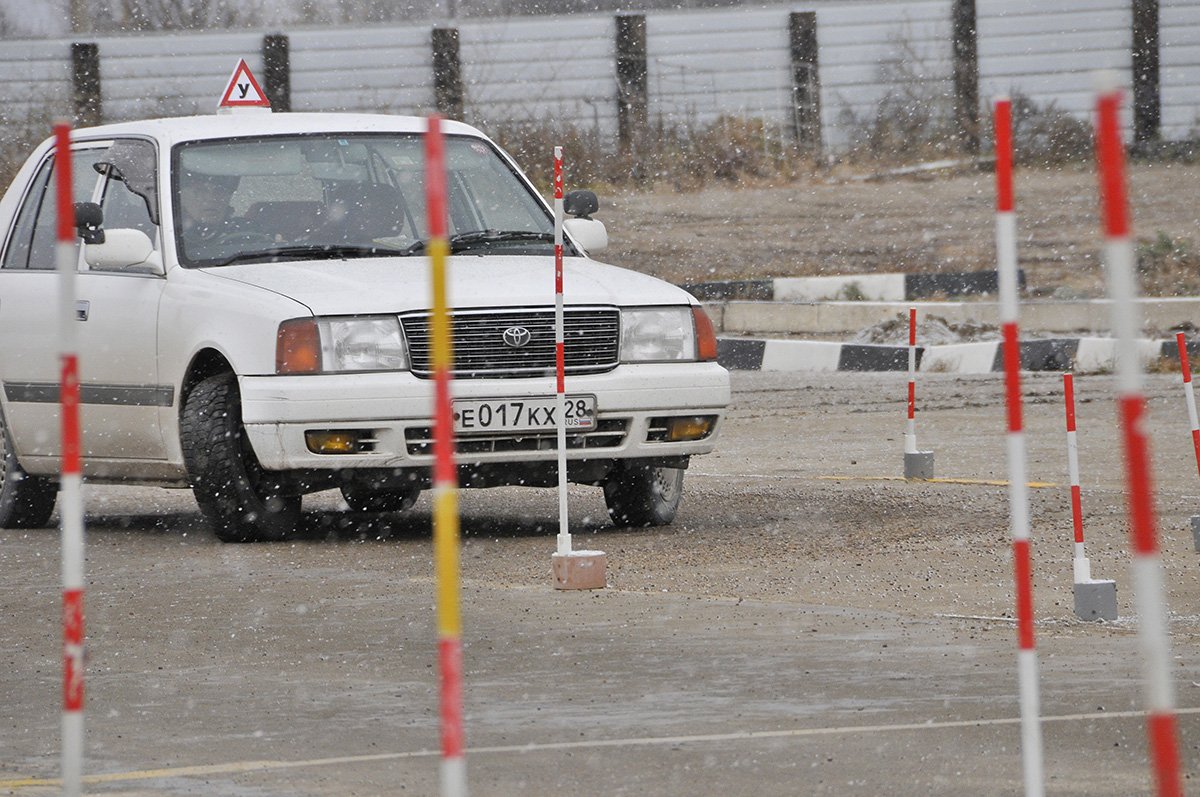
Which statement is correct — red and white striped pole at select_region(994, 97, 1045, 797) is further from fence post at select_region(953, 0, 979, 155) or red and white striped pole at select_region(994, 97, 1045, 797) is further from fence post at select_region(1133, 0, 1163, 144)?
fence post at select_region(1133, 0, 1163, 144)

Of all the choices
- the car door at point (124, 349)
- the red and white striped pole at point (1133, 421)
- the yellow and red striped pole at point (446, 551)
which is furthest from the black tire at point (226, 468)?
the red and white striped pole at point (1133, 421)

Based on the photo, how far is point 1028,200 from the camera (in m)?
29.7

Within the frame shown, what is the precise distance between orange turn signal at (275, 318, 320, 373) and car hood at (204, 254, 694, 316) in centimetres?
7

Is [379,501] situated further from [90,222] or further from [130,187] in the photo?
[90,222]

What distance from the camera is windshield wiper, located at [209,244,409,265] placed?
10.0 m

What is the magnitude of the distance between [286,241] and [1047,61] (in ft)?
75.8

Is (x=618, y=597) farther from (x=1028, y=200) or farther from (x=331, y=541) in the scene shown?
(x=1028, y=200)

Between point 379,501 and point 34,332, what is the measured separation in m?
1.82

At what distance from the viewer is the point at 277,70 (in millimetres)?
32156

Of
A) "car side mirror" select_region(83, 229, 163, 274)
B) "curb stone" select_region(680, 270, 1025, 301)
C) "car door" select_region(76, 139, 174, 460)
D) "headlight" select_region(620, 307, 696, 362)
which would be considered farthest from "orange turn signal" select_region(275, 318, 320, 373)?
"curb stone" select_region(680, 270, 1025, 301)

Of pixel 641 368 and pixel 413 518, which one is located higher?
pixel 641 368

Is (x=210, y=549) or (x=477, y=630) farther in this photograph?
(x=210, y=549)

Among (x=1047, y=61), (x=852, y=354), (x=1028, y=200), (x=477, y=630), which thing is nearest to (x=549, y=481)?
(x=477, y=630)

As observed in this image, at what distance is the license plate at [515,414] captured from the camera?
9289 mm
